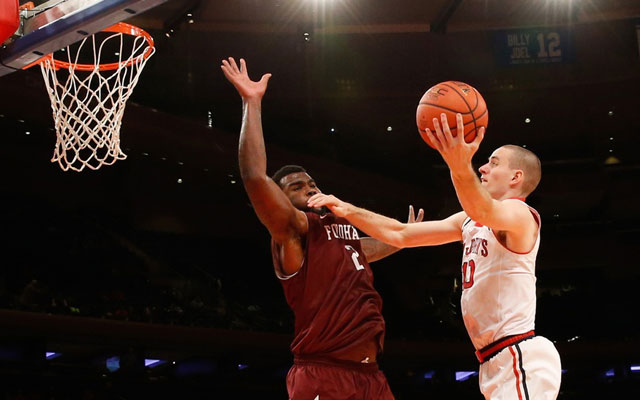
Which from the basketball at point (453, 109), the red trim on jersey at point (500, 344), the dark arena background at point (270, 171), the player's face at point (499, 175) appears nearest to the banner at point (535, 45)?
the dark arena background at point (270, 171)

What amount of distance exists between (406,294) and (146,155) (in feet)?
21.2

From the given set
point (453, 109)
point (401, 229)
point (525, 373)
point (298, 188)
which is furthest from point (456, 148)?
point (298, 188)

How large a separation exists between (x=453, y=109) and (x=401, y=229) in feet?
2.48

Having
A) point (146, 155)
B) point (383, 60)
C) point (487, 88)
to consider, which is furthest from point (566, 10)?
point (146, 155)

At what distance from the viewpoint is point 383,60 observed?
12789mm

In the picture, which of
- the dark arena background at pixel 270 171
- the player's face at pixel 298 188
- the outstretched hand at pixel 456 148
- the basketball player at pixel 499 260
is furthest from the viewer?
the dark arena background at pixel 270 171

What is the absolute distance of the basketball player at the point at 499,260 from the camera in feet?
11.5

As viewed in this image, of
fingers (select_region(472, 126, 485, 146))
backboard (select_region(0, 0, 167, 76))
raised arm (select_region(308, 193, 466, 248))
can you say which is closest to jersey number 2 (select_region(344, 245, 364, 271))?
raised arm (select_region(308, 193, 466, 248))

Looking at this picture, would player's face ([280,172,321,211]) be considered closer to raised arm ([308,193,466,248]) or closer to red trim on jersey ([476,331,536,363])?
raised arm ([308,193,466,248])

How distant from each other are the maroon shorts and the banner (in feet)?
29.4

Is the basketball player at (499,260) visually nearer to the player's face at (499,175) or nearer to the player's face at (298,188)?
the player's face at (499,175)

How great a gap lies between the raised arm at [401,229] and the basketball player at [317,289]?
33 centimetres

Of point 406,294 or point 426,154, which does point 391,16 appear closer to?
point 426,154

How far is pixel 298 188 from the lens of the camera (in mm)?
4793
